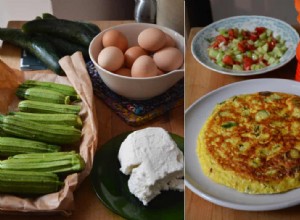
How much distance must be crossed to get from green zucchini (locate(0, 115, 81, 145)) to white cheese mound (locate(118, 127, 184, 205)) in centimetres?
15

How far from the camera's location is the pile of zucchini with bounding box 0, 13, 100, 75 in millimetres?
1290

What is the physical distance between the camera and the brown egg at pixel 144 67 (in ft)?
3.49

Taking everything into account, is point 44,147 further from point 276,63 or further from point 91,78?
point 276,63

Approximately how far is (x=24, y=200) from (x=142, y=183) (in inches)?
8.7

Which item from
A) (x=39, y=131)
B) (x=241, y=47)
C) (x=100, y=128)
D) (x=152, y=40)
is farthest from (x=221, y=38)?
(x=39, y=131)

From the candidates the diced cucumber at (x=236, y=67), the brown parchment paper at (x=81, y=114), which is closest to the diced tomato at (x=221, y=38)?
the diced cucumber at (x=236, y=67)

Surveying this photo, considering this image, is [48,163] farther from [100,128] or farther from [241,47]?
[241,47]

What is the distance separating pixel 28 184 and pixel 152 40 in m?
0.44

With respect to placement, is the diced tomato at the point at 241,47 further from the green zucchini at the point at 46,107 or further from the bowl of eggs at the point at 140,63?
the green zucchini at the point at 46,107

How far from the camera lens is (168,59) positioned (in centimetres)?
110

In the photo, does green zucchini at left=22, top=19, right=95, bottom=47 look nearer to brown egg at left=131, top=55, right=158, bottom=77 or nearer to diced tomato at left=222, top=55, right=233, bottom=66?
brown egg at left=131, top=55, right=158, bottom=77

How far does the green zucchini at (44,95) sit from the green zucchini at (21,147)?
15 cm

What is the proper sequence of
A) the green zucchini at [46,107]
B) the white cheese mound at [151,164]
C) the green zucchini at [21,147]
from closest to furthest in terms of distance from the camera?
the white cheese mound at [151,164] → the green zucchini at [21,147] → the green zucchini at [46,107]

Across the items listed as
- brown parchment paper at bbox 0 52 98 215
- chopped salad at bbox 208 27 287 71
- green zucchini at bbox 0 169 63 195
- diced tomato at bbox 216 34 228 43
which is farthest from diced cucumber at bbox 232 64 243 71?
green zucchini at bbox 0 169 63 195
